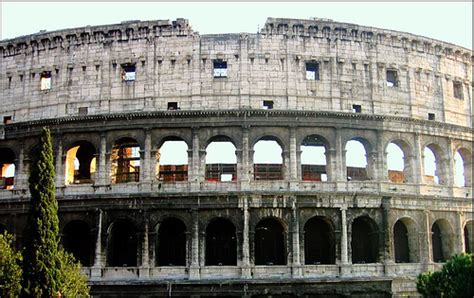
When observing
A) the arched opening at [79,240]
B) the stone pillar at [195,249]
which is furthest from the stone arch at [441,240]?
→ the arched opening at [79,240]

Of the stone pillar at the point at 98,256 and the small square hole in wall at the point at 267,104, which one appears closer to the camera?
the stone pillar at the point at 98,256

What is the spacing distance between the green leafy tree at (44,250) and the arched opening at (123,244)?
4.86 m

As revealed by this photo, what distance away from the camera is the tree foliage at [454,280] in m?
20.4

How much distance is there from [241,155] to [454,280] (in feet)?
35.5

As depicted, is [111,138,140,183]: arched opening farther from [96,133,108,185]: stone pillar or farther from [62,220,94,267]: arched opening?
[62,220,94,267]: arched opening

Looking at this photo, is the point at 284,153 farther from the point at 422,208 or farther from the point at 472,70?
the point at 472,70

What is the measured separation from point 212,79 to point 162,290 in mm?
10211

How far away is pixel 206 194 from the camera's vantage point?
2611 cm

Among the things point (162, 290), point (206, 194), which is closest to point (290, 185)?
point (206, 194)

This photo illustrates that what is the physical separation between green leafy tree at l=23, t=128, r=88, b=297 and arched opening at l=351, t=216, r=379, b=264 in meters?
12.9

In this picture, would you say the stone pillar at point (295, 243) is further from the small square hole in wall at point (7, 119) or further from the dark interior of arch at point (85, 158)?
the small square hole in wall at point (7, 119)

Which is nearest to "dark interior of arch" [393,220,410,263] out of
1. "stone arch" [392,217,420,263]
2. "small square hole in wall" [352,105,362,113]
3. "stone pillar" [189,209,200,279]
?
"stone arch" [392,217,420,263]

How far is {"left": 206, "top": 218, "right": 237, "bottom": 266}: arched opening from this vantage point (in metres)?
27.0

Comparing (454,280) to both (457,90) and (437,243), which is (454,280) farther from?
(457,90)
